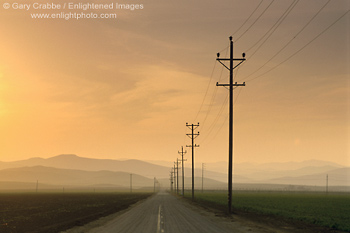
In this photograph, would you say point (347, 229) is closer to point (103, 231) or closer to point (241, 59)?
point (103, 231)

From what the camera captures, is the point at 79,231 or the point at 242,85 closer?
the point at 79,231

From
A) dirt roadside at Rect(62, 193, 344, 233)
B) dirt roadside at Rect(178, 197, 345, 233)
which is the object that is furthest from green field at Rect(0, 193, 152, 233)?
dirt roadside at Rect(178, 197, 345, 233)

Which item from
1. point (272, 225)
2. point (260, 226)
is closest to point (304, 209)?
point (272, 225)

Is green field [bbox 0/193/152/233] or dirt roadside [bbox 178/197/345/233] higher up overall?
dirt roadside [bbox 178/197/345/233]

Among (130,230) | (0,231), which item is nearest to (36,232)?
(0,231)

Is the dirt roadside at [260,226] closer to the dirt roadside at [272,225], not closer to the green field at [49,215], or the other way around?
the dirt roadside at [272,225]

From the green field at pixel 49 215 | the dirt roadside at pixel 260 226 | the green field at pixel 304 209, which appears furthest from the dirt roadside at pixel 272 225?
the green field at pixel 49 215

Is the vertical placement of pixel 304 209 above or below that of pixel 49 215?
below

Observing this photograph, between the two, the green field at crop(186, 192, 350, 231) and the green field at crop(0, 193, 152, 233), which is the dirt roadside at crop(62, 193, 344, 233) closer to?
the green field at crop(0, 193, 152, 233)

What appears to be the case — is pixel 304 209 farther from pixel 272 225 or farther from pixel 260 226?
pixel 260 226

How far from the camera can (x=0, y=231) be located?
26578 mm

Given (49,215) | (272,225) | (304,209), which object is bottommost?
(304,209)

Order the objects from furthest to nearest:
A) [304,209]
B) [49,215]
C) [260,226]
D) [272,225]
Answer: [304,209] → [49,215] → [272,225] → [260,226]

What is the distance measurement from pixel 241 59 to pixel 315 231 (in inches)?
795
